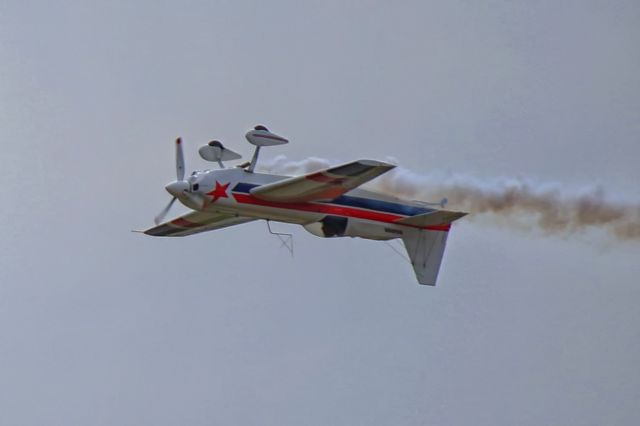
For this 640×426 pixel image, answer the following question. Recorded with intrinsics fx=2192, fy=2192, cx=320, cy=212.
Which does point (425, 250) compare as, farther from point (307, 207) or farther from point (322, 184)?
point (322, 184)

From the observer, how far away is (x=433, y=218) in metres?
69.9

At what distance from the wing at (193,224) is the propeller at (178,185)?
1663 millimetres

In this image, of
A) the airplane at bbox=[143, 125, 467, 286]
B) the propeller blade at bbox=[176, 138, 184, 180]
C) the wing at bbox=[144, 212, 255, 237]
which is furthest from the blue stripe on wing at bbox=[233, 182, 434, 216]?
the wing at bbox=[144, 212, 255, 237]

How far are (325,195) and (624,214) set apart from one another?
1120 cm

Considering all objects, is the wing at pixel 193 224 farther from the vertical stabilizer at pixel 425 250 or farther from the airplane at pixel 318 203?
the vertical stabilizer at pixel 425 250

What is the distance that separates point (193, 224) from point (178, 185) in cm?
662

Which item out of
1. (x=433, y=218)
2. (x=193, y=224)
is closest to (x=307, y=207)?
(x=433, y=218)

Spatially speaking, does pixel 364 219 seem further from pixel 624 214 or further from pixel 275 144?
pixel 624 214

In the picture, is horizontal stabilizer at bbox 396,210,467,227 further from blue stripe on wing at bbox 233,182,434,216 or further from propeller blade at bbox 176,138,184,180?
propeller blade at bbox 176,138,184,180

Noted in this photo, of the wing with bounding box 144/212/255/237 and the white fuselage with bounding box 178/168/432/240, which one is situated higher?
the white fuselage with bounding box 178/168/432/240

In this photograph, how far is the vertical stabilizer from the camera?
70.8 m

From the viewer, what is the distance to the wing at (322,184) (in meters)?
66.0

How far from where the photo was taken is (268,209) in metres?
68.6

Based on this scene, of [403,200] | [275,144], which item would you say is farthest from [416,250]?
[275,144]
